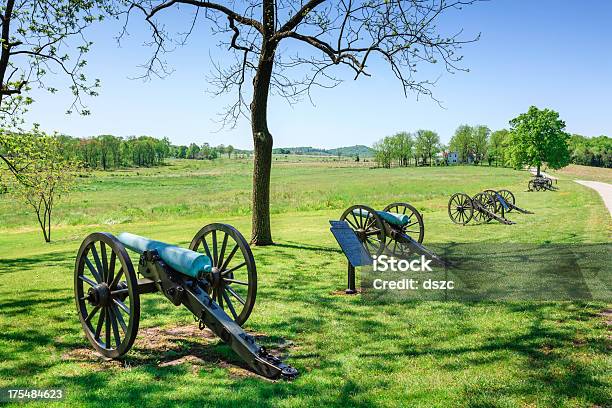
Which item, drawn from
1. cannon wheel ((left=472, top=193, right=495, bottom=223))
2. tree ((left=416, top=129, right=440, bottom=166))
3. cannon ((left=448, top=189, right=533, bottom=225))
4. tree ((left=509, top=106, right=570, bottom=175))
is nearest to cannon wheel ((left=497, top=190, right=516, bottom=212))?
cannon ((left=448, top=189, right=533, bottom=225))

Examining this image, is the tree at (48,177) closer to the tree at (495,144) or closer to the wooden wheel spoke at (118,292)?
the wooden wheel spoke at (118,292)

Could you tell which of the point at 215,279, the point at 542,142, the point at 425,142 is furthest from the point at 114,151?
the point at 215,279

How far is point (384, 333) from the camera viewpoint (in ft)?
21.6

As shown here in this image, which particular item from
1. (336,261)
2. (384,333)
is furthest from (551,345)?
(336,261)

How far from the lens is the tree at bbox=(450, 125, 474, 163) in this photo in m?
122

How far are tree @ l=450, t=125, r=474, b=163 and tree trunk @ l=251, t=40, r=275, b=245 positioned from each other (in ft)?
377

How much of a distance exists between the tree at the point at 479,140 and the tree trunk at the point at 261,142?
4586 inches

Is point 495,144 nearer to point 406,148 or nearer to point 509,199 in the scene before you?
point 406,148

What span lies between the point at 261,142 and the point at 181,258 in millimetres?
8646

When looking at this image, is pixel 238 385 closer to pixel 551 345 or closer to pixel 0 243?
pixel 551 345

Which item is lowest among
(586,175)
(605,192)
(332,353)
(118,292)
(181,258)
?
(332,353)

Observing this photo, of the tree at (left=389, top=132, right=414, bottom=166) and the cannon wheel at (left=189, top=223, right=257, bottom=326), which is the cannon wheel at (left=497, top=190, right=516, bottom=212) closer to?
the cannon wheel at (left=189, top=223, right=257, bottom=326)

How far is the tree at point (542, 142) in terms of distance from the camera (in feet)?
163

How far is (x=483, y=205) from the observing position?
18.6 meters
